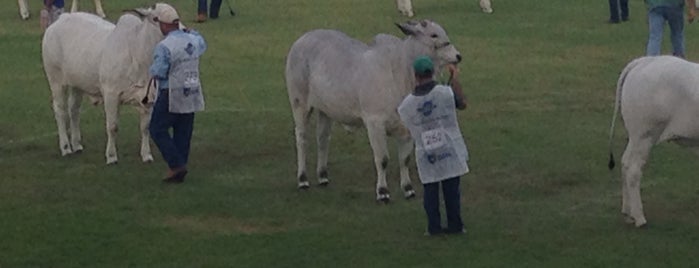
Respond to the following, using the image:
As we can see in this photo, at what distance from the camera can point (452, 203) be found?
554 inches

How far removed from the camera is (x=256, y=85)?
75.9ft

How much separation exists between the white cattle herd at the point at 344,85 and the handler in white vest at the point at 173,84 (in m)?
0.56

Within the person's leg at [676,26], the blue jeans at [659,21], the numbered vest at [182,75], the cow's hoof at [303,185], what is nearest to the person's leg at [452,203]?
the cow's hoof at [303,185]

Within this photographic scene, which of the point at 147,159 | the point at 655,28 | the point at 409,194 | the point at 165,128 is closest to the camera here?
the point at 409,194

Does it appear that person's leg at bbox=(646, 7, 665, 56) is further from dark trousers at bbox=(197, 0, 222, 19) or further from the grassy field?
dark trousers at bbox=(197, 0, 222, 19)

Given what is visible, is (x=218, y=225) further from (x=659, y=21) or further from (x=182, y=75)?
(x=659, y=21)

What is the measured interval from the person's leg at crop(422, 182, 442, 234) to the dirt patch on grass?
4.58 feet

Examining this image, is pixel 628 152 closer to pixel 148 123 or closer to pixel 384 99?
pixel 384 99

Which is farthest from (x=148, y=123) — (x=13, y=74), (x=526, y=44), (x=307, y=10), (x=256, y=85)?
(x=307, y=10)

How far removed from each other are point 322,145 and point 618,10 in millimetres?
13396

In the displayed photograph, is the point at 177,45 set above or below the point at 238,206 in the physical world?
above

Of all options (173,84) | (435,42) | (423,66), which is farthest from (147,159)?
(423,66)

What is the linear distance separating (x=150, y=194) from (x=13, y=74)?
9007 millimetres

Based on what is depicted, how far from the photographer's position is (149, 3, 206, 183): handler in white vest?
16453mm
